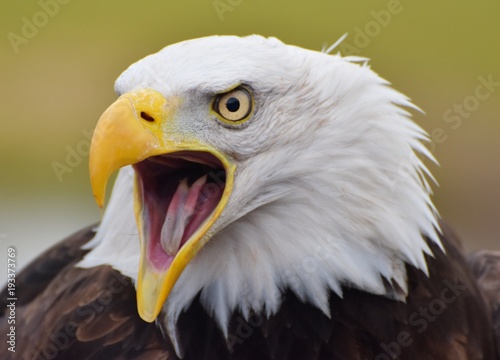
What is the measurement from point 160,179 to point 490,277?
52.7 inches

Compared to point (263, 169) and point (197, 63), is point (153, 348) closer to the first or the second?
point (263, 169)

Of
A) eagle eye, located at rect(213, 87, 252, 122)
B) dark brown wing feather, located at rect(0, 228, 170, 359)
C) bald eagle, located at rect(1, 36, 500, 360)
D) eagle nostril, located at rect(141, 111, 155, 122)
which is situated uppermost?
eagle eye, located at rect(213, 87, 252, 122)

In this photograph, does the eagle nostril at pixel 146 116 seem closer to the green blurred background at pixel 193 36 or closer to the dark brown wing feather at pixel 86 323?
the dark brown wing feather at pixel 86 323

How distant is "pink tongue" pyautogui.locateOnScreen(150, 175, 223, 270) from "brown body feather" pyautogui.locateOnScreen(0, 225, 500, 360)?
1.12ft

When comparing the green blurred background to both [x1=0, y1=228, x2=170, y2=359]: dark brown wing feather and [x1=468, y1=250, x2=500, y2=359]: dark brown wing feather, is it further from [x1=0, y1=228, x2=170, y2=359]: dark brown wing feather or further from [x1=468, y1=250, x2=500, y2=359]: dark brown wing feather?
[x1=0, y1=228, x2=170, y2=359]: dark brown wing feather

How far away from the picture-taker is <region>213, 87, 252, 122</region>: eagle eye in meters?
2.48

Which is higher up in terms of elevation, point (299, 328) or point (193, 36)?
point (193, 36)

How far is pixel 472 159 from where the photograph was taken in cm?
700

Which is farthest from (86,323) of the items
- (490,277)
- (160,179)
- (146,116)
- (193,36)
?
(193,36)

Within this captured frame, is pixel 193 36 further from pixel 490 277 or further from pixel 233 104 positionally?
pixel 233 104

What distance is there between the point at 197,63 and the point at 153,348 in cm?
84

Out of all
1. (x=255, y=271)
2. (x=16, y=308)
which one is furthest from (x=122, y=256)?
(x=16, y=308)

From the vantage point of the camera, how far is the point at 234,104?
8.19ft

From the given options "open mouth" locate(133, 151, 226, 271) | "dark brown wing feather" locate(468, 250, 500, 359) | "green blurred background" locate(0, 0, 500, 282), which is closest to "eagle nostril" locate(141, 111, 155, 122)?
"open mouth" locate(133, 151, 226, 271)
